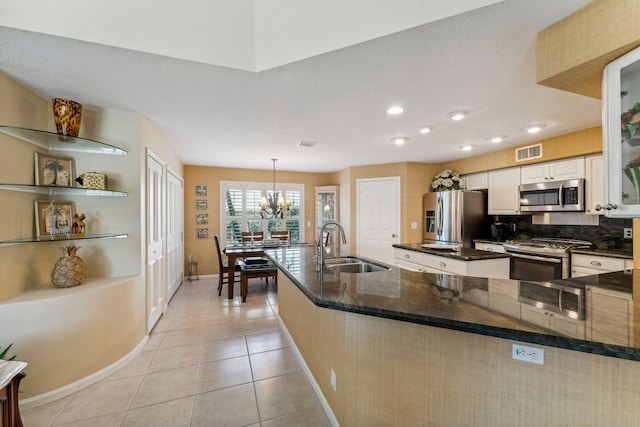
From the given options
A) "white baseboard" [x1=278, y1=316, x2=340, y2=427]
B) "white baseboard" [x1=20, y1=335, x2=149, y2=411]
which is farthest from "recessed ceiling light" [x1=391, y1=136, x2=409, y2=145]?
"white baseboard" [x1=20, y1=335, x2=149, y2=411]

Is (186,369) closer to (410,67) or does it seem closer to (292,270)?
(292,270)

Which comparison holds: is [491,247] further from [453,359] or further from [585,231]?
[453,359]

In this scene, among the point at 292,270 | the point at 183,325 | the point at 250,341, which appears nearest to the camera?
the point at 292,270

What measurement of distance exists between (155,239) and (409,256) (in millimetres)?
3242

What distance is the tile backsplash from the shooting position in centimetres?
312

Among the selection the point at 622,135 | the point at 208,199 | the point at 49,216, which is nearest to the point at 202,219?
the point at 208,199

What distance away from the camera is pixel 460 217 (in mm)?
4297

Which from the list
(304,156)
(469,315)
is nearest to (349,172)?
(304,156)

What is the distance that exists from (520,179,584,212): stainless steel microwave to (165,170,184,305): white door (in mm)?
5265

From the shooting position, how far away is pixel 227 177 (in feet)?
18.9

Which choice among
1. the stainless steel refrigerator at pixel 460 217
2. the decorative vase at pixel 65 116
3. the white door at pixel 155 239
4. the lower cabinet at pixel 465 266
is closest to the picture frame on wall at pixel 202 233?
the white door at pixel 155 239

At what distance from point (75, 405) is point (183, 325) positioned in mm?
1299

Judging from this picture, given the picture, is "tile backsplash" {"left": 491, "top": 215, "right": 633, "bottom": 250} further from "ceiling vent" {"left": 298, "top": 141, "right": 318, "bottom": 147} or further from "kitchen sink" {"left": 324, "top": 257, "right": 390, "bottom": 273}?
"ceiling vent" {"left": 298, "top": 141, "right": 318, "bottom": 147}

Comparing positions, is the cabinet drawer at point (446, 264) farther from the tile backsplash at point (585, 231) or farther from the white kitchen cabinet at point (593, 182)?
the tile backsplash at point (585, 231)
